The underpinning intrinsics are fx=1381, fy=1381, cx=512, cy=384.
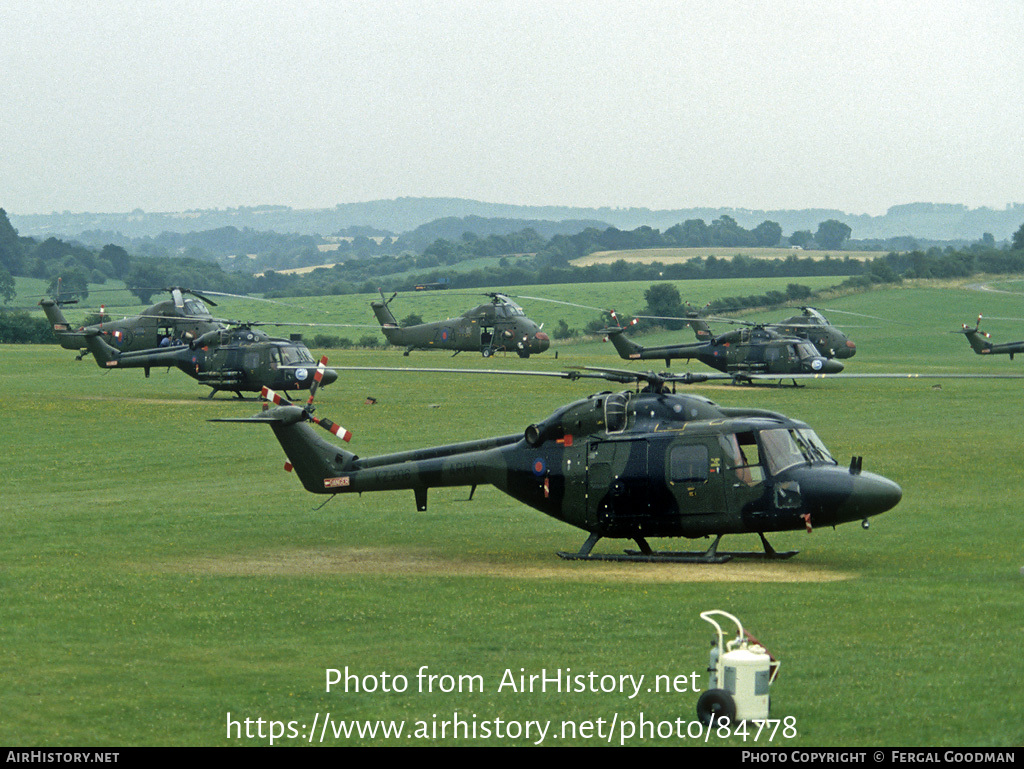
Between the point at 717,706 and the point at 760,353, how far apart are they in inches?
2032

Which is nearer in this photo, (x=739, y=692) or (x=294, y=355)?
(x=739, y=692)

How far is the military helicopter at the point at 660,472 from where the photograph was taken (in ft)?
71.1

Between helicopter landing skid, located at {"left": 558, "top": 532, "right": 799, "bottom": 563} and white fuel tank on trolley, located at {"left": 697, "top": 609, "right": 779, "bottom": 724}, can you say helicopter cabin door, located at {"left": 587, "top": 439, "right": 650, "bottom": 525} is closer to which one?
helicopter landing skid, located at {"left": 558, "top": 532, "right": 799, "bottom": 563}

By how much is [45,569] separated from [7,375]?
56635 mm

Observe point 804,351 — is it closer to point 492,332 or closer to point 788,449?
point 492,332

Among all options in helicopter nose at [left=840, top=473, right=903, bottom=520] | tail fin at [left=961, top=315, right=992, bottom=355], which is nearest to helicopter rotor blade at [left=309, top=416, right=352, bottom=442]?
helicopter nose at [left=840, top=473, right=903, bottom=520]

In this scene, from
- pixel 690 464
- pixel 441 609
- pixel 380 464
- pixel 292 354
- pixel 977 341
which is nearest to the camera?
pixel 441 609

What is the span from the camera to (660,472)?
22328 mm

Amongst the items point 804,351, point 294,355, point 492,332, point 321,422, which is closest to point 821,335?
point 804,351

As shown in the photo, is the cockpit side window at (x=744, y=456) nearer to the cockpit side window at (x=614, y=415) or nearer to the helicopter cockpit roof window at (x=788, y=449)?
the helicopter cockpit roof window at (x=788, y=449)

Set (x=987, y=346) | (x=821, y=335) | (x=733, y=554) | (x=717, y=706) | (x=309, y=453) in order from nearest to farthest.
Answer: (x=717, y=706), (x=733, y=554), (x=309, y=453), (x=821, y=335), (x=987, y=346)

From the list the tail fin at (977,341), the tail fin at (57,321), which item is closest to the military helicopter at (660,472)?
the tail fin at (977,341)

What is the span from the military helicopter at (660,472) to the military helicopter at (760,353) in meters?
38.8
